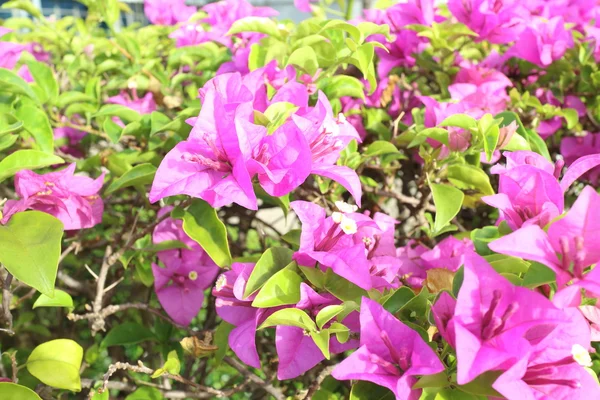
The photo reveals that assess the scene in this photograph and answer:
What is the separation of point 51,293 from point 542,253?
0.49 m

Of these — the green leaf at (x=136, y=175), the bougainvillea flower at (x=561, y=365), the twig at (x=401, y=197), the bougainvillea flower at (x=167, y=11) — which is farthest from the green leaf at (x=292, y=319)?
the bougainvillea flower at (x=167, y=11)

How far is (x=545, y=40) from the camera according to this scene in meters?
1.17

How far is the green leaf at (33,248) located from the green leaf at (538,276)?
0.48m

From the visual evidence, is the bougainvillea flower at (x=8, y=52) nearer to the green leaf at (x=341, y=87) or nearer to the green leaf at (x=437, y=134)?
the green leaf at (x=341, y=87)

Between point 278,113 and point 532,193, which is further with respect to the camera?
point 278,113

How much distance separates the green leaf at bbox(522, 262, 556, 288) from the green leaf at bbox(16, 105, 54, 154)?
72cm

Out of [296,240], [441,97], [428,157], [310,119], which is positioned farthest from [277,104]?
[441,97]

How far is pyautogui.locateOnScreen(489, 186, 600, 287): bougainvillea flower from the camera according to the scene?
1.66 feet

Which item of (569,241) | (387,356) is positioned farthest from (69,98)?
(569,241)

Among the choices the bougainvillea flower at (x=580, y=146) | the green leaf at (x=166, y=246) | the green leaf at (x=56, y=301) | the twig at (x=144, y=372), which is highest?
the bougainvillea flower at (x=580, y=146)

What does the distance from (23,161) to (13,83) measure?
0.22 meters

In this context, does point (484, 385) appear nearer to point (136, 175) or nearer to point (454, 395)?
point (454, 395)

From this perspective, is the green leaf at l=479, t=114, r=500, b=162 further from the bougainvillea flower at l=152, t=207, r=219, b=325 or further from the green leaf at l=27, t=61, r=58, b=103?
the green leaf at l=27, t=61, r=58, b=103

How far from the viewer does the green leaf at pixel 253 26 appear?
3.26 ft
